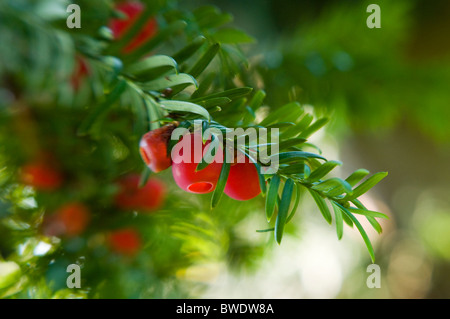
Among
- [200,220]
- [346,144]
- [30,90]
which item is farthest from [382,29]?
[346,144]


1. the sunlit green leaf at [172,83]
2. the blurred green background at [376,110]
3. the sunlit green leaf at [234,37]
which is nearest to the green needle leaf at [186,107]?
the sunlit green leaf at [172,83]

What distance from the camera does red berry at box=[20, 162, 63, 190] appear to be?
40cm

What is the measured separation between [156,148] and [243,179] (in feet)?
0.19

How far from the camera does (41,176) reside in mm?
411

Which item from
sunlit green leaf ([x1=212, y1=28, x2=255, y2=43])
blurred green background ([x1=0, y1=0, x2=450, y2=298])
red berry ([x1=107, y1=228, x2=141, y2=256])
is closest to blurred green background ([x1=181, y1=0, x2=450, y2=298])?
blurred green background ([x1=0, y1=0, x2=450, y2=298])

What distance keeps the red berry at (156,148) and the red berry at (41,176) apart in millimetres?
219

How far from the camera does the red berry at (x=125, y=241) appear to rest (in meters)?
0.42

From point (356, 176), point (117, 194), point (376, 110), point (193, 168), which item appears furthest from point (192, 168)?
point (376, 110)

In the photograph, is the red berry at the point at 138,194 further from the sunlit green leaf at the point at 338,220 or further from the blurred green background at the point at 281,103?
the sunlit green leaf at the point at 338,220

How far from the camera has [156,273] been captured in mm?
496

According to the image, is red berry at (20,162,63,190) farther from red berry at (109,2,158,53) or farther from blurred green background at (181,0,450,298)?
blurred green background at (181,0,450,298)

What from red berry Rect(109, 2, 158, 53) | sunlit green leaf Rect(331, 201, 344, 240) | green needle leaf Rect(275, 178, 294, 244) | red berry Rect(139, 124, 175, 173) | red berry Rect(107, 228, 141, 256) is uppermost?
red berry Rect(109, 2, 158, 53)

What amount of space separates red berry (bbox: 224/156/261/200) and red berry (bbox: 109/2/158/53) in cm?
22

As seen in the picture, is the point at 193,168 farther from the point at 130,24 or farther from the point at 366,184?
the point at 130,24
